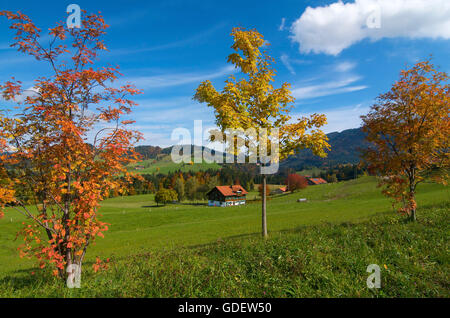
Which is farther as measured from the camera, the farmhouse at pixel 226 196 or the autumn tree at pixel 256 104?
the farmhouse at pixel 226 196

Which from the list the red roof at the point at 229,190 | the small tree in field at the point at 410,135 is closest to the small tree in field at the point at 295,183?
the red roof at the point at 229,190

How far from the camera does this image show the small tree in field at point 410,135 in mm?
11008

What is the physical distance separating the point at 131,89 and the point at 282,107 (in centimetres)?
707

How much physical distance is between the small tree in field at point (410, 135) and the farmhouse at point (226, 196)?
75.4m

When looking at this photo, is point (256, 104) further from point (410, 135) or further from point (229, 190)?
point (229, 190)

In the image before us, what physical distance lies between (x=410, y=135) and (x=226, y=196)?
251 ft

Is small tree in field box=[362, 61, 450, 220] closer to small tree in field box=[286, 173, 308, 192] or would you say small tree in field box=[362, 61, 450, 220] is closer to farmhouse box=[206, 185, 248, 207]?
farmhouse box=[206, 185, 248, 207]

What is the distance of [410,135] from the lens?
11609mm

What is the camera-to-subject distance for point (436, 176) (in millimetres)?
12133

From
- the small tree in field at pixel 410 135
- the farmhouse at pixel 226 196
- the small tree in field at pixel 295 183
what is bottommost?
the farmhouse at pixel 226 196

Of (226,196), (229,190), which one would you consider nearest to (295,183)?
(229,190)

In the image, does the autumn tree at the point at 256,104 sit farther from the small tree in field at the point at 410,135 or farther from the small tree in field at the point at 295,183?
the small tree in field at the point at 295,183
